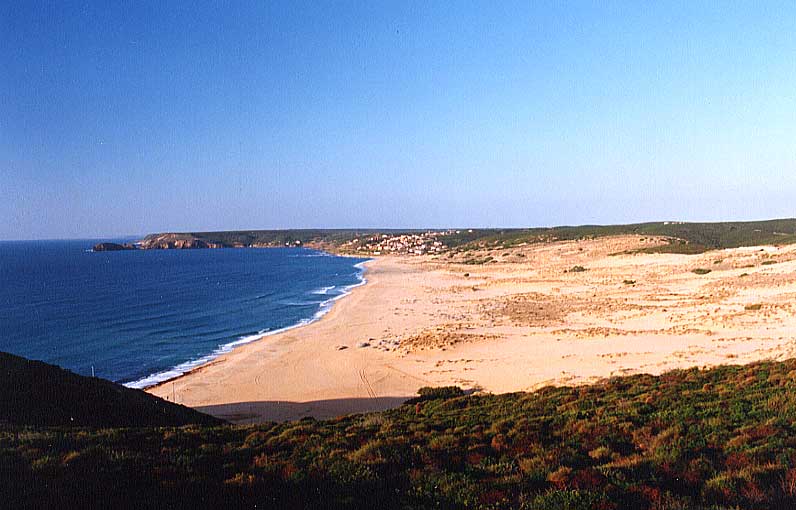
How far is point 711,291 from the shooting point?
4447 centimetres

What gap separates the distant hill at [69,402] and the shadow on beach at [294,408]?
12.3 feet

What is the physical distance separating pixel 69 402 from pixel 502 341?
919 inches

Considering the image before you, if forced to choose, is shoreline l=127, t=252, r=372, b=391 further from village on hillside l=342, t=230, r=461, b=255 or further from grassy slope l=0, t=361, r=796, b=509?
village on hillside l=342, t=230, r=461, b=255

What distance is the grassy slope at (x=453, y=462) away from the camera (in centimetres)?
668

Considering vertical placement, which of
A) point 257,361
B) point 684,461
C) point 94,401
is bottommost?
point 257,361

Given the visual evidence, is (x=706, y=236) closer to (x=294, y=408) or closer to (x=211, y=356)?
(x=211, y=356)

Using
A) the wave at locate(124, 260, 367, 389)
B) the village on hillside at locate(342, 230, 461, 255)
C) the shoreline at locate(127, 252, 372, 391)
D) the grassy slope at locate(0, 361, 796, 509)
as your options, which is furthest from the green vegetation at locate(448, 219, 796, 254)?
the grassy slope at locate(0, 361, 796, 509)

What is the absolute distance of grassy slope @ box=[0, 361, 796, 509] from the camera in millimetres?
6684

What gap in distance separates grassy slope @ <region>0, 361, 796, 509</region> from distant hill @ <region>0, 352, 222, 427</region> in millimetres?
3243

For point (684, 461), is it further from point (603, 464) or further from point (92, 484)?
point (92, 484)

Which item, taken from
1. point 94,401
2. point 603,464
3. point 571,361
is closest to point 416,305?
point 571,361

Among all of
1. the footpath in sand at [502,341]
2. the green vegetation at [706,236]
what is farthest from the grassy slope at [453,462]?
the green vegetation at [706,236]

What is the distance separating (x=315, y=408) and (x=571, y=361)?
13213 mm

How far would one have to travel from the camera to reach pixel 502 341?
30344 mm
